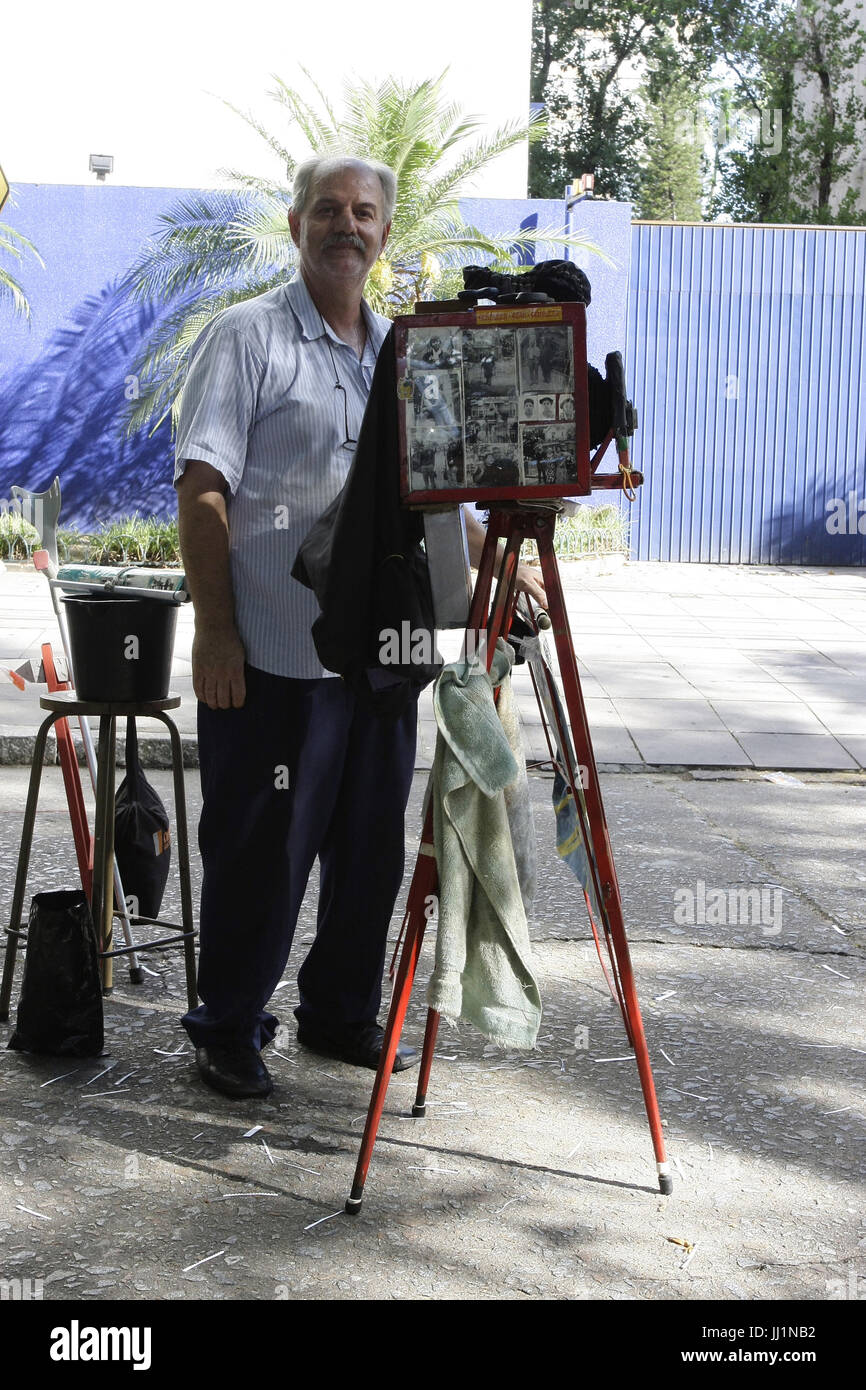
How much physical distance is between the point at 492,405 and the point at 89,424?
13.8 m

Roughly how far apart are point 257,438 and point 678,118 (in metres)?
37.3

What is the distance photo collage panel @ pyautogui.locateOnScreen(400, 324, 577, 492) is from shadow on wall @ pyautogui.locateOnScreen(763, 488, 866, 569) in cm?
1473

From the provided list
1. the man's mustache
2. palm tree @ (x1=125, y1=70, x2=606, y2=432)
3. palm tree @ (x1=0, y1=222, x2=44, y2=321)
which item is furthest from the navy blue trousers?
palm tree @ (x1=0, y1=222, x2=44, y2=321)

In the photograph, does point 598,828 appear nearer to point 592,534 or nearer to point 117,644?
point 117,644

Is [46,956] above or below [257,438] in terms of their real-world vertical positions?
below

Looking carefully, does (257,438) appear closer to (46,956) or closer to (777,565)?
(46,956)

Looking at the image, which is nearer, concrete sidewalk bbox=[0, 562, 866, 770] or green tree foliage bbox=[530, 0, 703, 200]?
concrete sidewalk bbox=[0, 562, 866, 770]

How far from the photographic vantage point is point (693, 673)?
9281 millimetres

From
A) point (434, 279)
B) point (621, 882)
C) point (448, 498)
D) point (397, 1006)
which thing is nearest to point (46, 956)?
point (397, 1006)

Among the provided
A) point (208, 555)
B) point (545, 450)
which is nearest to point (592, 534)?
point (208, 555)

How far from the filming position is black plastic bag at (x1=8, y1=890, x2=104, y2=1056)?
3500mm

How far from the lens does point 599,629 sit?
10977mm

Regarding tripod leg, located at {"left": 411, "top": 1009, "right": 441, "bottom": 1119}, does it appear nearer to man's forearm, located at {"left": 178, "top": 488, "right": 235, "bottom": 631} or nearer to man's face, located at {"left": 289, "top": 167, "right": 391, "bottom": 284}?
man's forearm, located at {"left": 178, "top": 488, "right": 235, "bottom": 631}

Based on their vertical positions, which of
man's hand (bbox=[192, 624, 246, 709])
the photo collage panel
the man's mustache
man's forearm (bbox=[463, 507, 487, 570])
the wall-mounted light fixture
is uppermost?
the wall-mounted light fixture
